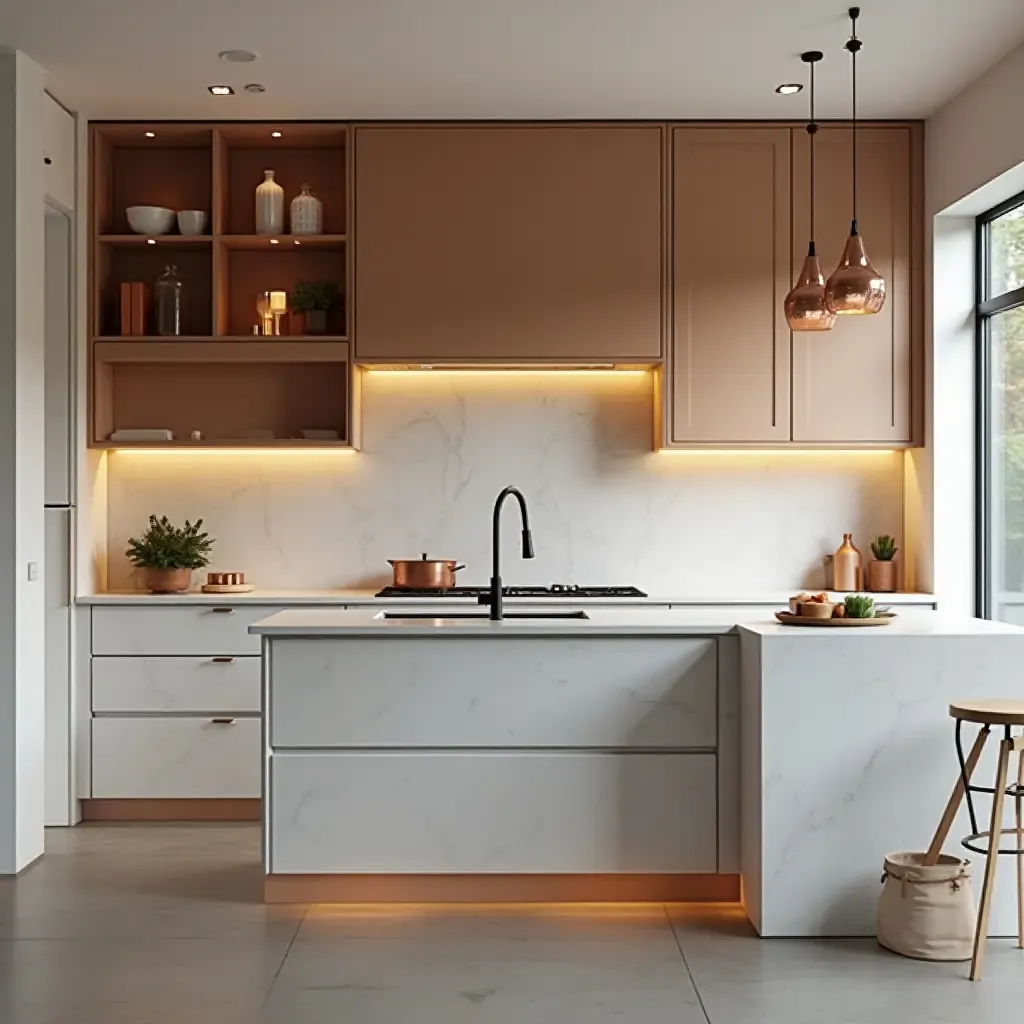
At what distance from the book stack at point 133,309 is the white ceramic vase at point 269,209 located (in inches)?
22.2

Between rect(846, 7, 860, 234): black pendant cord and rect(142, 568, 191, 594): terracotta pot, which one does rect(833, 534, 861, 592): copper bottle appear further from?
rect(142, 568, 191, 594): terracotta pot

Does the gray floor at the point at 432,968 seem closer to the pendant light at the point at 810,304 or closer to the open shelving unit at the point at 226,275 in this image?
the pendant light at the point at 810,304

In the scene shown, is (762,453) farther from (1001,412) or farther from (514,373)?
(514,373)

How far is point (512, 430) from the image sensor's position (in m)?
5.92

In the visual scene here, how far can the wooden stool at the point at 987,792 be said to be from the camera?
3410 millimetres

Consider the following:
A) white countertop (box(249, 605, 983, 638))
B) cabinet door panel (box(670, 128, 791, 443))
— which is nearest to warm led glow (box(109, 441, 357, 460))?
cabinet door panel (box(670, 128, 791, 443))

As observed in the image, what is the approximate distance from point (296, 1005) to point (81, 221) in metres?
3.54

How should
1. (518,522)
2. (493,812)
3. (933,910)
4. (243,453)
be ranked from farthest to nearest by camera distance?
(518,522)
(243,453)
(493,812)
(933,910)

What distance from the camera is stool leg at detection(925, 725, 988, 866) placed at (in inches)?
139

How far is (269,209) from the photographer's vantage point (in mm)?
5668

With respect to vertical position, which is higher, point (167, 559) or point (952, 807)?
point (167, 559)

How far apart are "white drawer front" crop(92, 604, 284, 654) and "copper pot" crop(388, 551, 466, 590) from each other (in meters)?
0.57

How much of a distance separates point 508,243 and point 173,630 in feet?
6.87

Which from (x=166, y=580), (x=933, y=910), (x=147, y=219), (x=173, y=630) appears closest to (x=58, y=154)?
(x=147, y=219)
